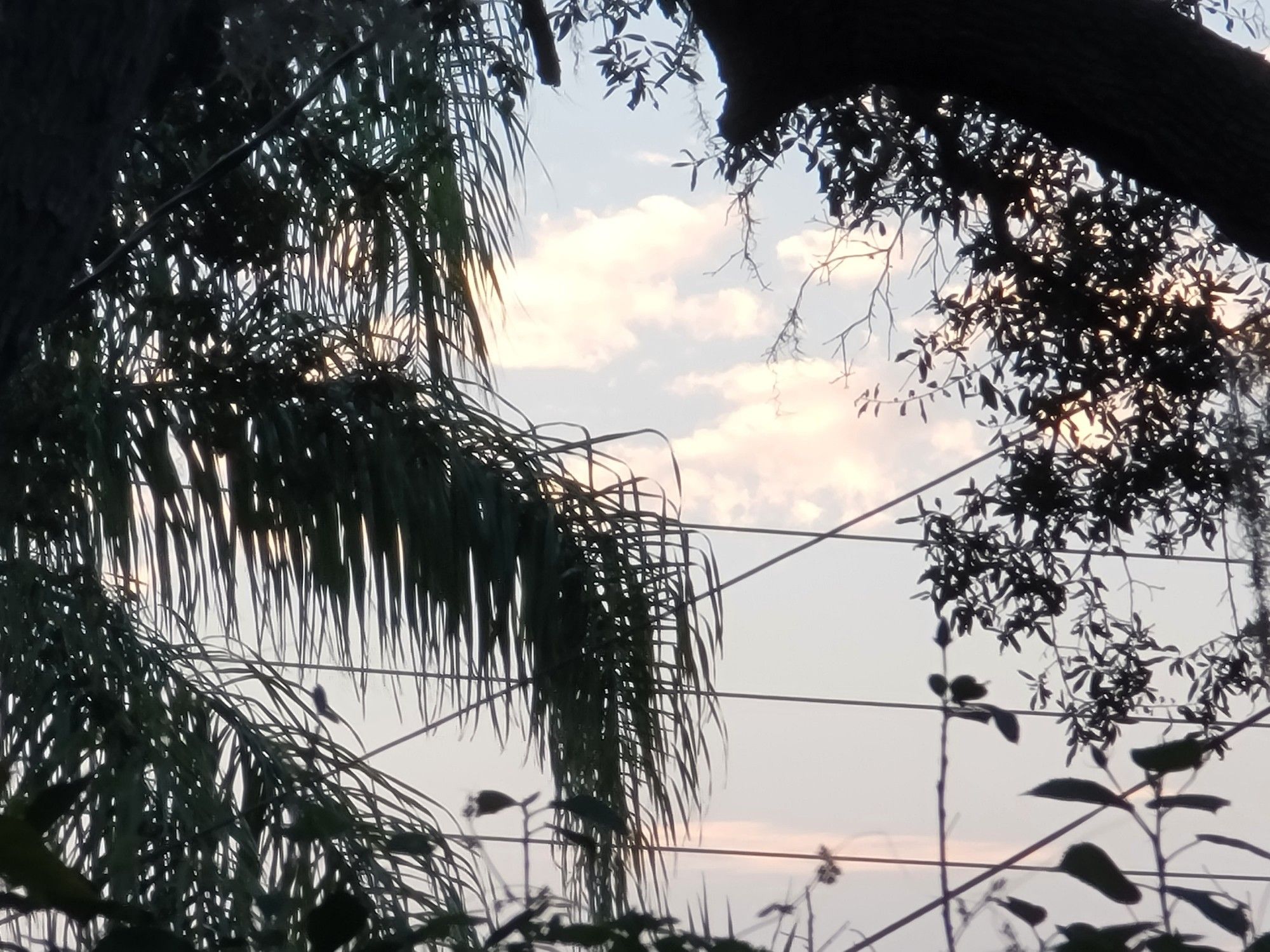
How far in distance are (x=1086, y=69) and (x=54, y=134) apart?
191 cm

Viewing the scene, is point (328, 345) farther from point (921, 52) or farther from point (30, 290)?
point (30, 290)

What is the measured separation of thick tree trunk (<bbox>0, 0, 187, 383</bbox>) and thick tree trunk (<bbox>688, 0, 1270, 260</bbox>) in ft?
4.90

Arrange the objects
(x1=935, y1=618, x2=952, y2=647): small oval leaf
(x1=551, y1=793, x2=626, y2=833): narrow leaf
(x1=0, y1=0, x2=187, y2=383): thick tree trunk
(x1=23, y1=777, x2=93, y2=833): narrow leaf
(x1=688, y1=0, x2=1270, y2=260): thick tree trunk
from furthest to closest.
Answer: (x1=688, y1=0, x2=1270, y2=260): thick tree trunk, (x1=0, y1=0, x2=187, y2=383): thick tree trunk, (x1=935, y1=618, x2=952, y2=647): small oval leaf, (x1=551, y1=793, x2=626, y2=833): narrow leaf, (x1=23, y1=777, x2=93, y2=833): narrow leaf

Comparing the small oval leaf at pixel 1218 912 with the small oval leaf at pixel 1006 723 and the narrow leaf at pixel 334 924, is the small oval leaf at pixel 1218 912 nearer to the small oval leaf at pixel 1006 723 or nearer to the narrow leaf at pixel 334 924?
the small oval leaf at pixel 1006 723

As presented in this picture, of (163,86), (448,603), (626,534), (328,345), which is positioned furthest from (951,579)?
(163,86)

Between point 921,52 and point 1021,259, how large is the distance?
83.4 inches

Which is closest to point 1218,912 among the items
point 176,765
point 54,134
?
point 54,134

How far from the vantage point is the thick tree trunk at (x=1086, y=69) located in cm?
283

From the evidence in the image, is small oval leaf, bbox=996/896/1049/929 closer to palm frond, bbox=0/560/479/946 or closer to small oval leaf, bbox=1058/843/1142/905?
small oval leaf, bbox=1058/843/1142/905

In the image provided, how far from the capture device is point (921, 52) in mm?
2963

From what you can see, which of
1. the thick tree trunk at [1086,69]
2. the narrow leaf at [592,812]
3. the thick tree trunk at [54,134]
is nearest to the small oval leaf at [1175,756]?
the narrow leaf at [592,812]

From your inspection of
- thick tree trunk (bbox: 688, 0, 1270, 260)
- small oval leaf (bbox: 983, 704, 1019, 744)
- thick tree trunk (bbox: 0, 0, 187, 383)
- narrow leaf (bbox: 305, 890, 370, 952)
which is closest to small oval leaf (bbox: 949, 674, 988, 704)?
small oval leaf (bbox: 983, 704, 1019, 744)

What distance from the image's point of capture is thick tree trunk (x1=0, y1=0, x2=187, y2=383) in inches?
68.6

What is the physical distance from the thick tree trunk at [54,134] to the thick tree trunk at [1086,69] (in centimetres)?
149
